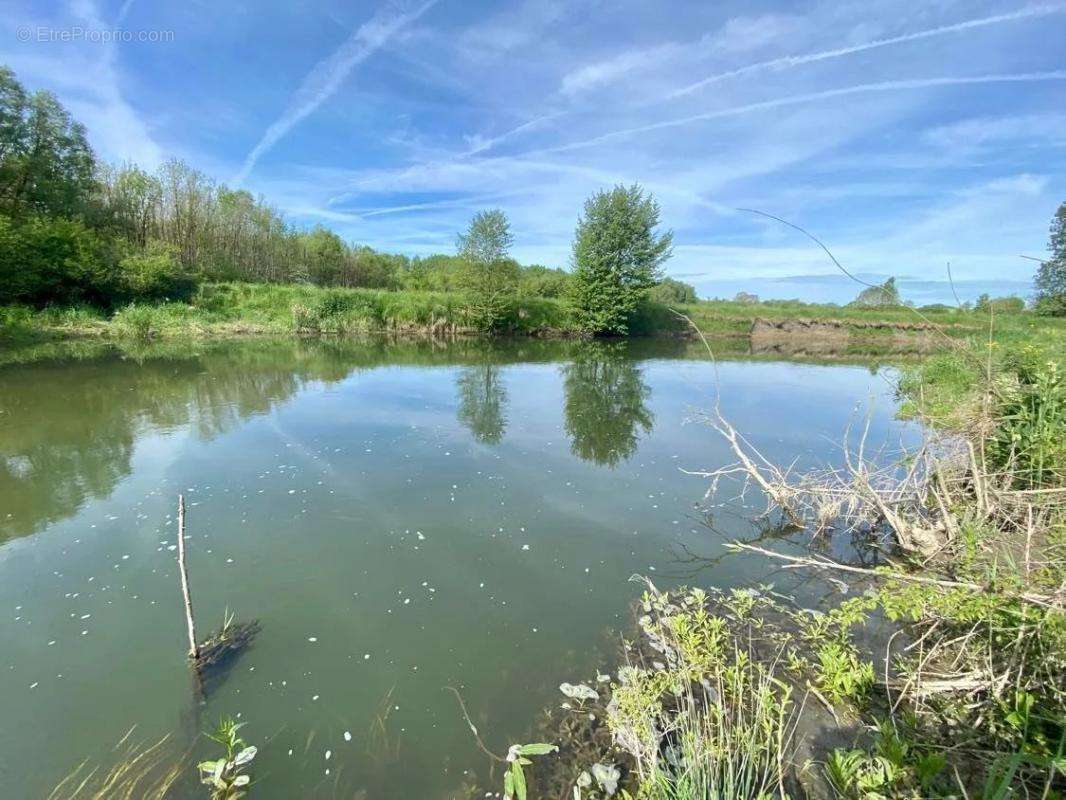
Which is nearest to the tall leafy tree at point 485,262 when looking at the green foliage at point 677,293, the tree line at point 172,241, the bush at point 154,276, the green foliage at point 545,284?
the tree line at point 172,241

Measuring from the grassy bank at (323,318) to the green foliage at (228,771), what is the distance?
1868 cm

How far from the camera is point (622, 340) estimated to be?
34906 mm

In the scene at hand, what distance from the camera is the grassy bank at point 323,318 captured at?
2247cm

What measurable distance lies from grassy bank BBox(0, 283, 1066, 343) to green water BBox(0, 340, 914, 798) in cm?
1308

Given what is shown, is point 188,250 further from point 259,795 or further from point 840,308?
point 840,308

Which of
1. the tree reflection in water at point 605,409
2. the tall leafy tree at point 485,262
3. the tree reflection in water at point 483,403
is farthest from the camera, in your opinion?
the tall leafy tree at point 485,262

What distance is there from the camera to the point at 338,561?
5230 millimetres

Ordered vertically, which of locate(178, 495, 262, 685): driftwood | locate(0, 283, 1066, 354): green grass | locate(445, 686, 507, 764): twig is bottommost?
locate(445, 686, 507, 764): twig

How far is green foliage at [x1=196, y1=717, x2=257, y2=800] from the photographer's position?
2.75 metres

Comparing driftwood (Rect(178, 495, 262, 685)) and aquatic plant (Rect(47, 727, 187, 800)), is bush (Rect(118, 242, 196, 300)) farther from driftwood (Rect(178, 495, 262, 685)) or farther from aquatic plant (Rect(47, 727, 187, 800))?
aquatic plant (Rect(47, 727, 187, 800))

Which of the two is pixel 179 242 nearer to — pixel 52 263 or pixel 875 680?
pixel 52 263

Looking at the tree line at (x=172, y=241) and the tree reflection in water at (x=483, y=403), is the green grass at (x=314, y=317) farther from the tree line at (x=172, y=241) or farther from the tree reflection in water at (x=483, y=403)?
the tree reflection in water at (x=483, y=403)

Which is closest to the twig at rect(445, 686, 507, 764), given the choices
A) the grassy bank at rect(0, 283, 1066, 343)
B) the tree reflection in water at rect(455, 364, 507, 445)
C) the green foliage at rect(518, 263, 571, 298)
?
the tree reflection in water at rect(455, 364, 507, 445)

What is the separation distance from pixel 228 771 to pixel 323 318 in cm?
3047
